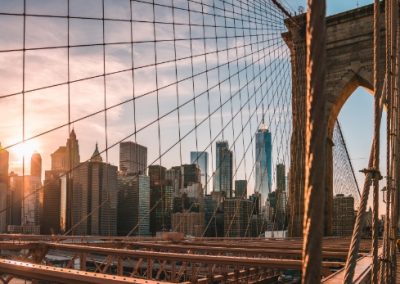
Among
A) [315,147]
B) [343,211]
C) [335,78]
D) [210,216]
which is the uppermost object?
[335,78]

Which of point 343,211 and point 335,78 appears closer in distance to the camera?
point 335,78

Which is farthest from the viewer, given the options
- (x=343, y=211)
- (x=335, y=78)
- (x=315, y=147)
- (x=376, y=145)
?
(x=343, y=211)

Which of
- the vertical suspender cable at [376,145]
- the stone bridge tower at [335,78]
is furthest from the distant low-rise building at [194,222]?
the vertical suspender cable at [376,145]

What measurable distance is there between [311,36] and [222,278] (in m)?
6.01

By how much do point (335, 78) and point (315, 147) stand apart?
1346 cm

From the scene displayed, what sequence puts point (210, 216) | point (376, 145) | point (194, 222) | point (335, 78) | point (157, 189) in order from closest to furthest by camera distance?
1. point (376, 145)
2. point (335, 78)
3. point (157, 189)
4. point (194, 222)
5. point (210, 216)

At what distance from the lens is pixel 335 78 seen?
13586 millimetres

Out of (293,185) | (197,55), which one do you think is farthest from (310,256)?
(293,185)

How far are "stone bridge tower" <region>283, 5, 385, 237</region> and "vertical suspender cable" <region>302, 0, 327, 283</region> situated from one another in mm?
12334

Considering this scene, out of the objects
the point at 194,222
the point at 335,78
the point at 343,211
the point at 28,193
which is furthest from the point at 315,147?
the point at 343,211

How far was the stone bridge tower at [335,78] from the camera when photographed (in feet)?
43.0

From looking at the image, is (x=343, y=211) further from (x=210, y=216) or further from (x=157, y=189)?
(x=157, y=189)

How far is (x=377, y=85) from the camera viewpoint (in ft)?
8.83

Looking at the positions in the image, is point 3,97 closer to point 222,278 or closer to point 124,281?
point 222,278
